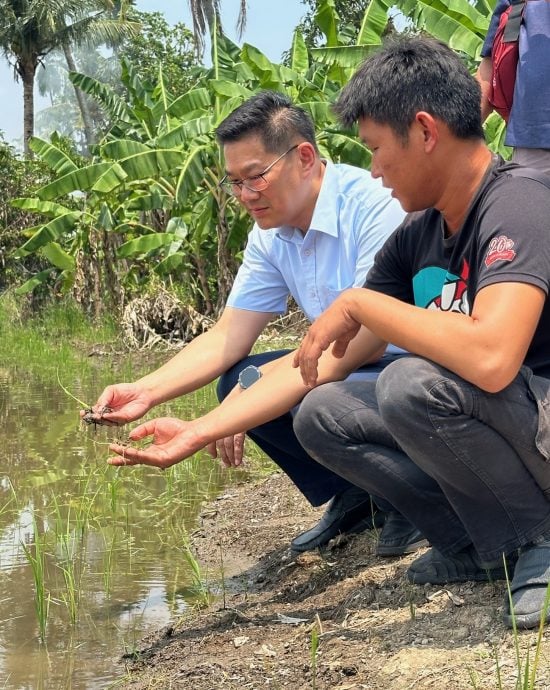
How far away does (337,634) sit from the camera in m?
2.61

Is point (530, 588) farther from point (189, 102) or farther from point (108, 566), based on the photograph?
point (189, 102)

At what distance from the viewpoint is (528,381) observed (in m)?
2.38

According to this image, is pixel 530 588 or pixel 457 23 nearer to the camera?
pixel 530 588

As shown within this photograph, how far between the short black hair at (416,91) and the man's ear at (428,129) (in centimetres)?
2

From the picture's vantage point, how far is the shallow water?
2.96m

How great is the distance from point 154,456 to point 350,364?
25.6 inches

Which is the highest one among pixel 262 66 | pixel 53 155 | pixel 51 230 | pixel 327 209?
pixel 262 66

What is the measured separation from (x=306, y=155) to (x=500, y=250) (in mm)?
1295

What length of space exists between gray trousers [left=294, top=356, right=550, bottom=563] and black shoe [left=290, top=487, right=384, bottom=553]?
2.47 feet

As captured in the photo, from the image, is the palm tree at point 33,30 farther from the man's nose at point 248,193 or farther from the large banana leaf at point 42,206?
the man's nose at point 248,193

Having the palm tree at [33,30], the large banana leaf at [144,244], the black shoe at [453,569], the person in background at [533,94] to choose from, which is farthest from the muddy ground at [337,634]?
the palm tree at [33,30]

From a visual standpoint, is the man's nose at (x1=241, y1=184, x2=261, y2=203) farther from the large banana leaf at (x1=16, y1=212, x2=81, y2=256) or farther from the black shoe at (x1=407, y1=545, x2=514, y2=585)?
the large banana leaf at (x1=16, y1=212, x2=81, y2=256)

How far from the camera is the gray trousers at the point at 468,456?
2.33m

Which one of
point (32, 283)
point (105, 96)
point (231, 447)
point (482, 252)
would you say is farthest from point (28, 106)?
point (482, 252)
